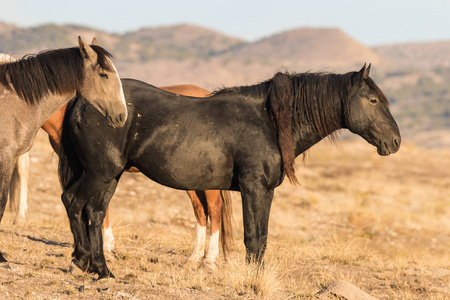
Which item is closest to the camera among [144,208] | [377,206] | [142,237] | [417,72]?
[142,237]

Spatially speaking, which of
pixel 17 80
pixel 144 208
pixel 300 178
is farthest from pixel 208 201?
pixel 300 178

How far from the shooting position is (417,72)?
14662 cm

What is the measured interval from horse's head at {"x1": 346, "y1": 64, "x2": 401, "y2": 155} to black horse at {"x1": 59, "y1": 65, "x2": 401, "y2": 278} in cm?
1

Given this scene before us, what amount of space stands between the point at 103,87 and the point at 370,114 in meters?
2.97

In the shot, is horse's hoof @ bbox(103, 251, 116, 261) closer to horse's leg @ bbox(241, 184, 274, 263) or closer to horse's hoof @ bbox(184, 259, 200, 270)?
horse's hoof @ bbox(184, 259, 200, 270)

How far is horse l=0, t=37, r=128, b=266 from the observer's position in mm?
6141

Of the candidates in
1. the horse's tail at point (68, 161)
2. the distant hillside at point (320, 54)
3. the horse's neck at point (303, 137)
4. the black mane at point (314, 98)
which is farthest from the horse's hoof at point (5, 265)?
the distant hillside at point (320, 54)

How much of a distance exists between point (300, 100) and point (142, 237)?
4245mm

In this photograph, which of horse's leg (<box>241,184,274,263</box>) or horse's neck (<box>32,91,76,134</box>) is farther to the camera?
horse's neck (<box>32,91,76,134</box>)

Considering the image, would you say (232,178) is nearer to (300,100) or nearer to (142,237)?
(300,100)

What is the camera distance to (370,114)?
6473 millimetres

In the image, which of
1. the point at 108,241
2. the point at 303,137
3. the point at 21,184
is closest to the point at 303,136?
the point at 303,137

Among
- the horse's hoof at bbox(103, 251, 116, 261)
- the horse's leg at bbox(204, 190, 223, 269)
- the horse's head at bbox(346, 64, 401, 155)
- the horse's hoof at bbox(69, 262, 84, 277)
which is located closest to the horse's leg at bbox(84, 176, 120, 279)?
the horse's hoof at bbox(69, 262, 84, 277)

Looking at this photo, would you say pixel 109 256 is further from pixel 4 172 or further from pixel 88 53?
pixel 88 53
